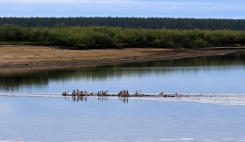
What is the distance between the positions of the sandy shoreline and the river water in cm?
563

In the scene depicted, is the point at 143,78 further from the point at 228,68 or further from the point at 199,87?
the point at 228,68

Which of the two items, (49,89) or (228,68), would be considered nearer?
(49,89)

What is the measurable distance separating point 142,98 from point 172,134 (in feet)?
30.9

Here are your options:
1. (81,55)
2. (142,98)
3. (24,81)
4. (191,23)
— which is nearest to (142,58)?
(81,55)

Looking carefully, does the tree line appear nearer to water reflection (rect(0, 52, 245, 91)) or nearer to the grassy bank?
the grassy bank

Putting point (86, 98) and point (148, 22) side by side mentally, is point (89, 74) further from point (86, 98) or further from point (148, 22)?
point (148, 22)

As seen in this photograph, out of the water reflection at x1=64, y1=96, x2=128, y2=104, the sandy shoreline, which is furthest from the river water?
the sandy shoreline

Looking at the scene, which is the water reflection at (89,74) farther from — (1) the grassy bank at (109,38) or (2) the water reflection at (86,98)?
(1) the grassy bank at (109,38)

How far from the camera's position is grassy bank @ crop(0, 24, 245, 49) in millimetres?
67625

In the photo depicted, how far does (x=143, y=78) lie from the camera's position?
42.9 metres

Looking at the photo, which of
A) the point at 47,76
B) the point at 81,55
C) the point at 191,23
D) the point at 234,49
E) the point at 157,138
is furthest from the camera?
the point at 191,23

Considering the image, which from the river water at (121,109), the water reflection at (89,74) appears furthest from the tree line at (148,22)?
the river water at (121,109)

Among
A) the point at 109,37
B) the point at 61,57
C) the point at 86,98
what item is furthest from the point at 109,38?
the point at 86,98

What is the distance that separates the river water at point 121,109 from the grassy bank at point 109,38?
22949 mm
